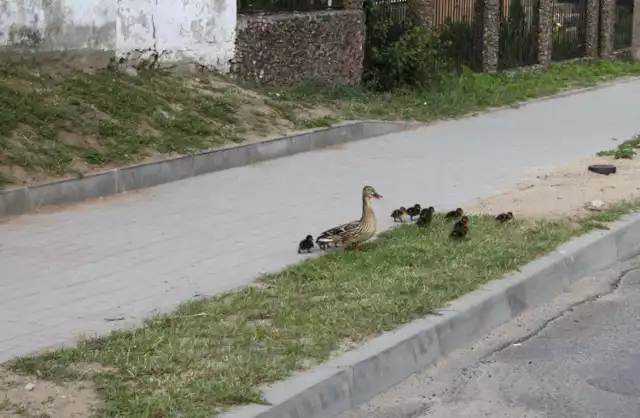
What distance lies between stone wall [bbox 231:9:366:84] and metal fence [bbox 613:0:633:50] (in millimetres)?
12350

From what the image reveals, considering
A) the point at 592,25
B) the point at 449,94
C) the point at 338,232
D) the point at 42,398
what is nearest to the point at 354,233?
the point at 338,232

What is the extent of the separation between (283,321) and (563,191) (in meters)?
5.27

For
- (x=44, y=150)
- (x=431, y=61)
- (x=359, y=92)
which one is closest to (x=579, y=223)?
(x=44, y=150)

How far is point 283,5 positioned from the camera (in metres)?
18.3

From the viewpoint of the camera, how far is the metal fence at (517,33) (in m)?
24.2

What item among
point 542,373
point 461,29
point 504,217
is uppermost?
point 461,29

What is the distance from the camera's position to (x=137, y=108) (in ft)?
44.9

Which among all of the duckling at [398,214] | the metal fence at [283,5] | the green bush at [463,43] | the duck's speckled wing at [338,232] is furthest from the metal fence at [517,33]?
the duck's speckled wing at [338,232]

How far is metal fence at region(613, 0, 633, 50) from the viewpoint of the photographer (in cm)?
2956

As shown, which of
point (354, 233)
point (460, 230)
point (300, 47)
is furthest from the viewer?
point (300, 47)

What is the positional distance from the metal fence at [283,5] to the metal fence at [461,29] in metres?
3.51

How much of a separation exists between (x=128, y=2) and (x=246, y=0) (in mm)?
3047

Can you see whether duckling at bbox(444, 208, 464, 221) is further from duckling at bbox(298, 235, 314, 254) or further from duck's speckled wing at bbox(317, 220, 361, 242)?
duckling at bbox(298, 235, 314, 254)

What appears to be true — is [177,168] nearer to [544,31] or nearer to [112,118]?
[112,118]
